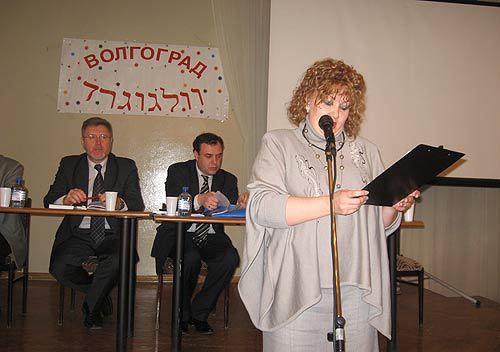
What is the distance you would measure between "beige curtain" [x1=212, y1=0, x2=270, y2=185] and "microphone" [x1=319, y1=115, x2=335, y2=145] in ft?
10.8

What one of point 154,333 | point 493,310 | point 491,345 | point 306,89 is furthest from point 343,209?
point 493,310

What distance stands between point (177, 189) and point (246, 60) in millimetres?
1784

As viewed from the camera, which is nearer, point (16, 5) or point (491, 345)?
point (491, 345)

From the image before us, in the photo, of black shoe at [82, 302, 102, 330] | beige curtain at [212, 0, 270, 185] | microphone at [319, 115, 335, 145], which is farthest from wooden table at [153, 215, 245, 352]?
beige curtain at [212, 0, 270, 185]

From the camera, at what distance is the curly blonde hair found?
1.37 m

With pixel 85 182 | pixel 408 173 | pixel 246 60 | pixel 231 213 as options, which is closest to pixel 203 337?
pixel 231 213

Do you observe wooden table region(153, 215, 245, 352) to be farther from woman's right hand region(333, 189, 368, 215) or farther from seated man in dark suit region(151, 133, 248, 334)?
woman's right hand region(333, 189, 368, 215)

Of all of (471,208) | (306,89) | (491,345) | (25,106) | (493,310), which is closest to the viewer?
(306,89)

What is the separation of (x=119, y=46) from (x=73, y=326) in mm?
2790

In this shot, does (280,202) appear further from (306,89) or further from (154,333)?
(154,333)

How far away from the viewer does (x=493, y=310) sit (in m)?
4.14

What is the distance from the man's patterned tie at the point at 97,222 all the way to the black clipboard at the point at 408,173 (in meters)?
2.30

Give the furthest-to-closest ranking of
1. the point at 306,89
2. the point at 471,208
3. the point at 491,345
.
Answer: the point at 471,208 → the point at 491,345 → the point at 306,89

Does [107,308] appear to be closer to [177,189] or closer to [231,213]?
[177,189]
